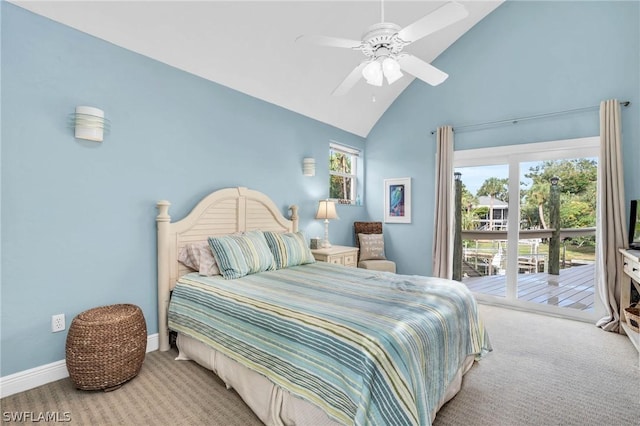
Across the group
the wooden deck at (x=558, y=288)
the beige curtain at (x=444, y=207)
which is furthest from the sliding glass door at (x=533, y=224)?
the beige curtain at (x=444, y=207)

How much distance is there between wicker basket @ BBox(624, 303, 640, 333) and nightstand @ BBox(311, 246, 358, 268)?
2750 millimetres

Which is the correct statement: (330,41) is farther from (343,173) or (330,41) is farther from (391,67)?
(343,173)

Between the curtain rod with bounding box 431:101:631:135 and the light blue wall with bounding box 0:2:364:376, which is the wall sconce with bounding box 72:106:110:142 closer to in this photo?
the light blue wall with bounding box 0:2:364:376

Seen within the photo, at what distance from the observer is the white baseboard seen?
2066 millimetres

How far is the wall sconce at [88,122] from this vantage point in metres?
2.29

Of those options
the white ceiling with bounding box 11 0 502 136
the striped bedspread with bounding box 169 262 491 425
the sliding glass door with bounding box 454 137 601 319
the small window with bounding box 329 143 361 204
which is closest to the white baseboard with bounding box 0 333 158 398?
the striped bedspread with bounding box 169 262 491 425

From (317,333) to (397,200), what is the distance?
3.71m

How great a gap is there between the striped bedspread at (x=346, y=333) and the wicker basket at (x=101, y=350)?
1.39 ft

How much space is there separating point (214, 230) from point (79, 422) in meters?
1.76

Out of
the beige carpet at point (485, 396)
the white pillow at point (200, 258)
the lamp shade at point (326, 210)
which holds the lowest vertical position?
the beige carpet at point (485, 396)

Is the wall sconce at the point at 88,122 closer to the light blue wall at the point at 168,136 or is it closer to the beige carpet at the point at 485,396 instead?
the light blue wall at the point at 168,136

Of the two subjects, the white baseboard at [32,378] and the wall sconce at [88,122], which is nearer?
the white baseboard at [32,378]

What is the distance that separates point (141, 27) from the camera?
2557 mm

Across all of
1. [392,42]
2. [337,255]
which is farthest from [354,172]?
[392,42]
